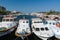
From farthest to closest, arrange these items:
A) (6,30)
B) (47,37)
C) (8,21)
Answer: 1. (8,21)
2. (6,30)
3. (47,37)

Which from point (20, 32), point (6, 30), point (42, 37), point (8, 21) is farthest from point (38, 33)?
point (8, 21)

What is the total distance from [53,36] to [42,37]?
2.30 m

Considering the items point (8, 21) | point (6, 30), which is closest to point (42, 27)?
point (6, 30)

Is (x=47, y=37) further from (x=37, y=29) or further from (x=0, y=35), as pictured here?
(x=0, y=35)

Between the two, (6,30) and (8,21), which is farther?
(8,21)

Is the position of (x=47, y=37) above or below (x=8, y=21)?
below

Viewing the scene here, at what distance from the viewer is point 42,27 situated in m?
30.2

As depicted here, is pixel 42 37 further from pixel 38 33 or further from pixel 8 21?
pixel 8 21

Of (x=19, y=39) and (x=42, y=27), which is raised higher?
(x=42, y=27)

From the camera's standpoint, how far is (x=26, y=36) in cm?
2752

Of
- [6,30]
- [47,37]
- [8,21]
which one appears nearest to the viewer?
[47,37]

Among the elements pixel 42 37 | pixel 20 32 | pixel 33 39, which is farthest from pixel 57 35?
pixel 20 32

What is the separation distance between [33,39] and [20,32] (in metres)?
3.42

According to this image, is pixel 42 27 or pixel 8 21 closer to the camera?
pixel 42 27
